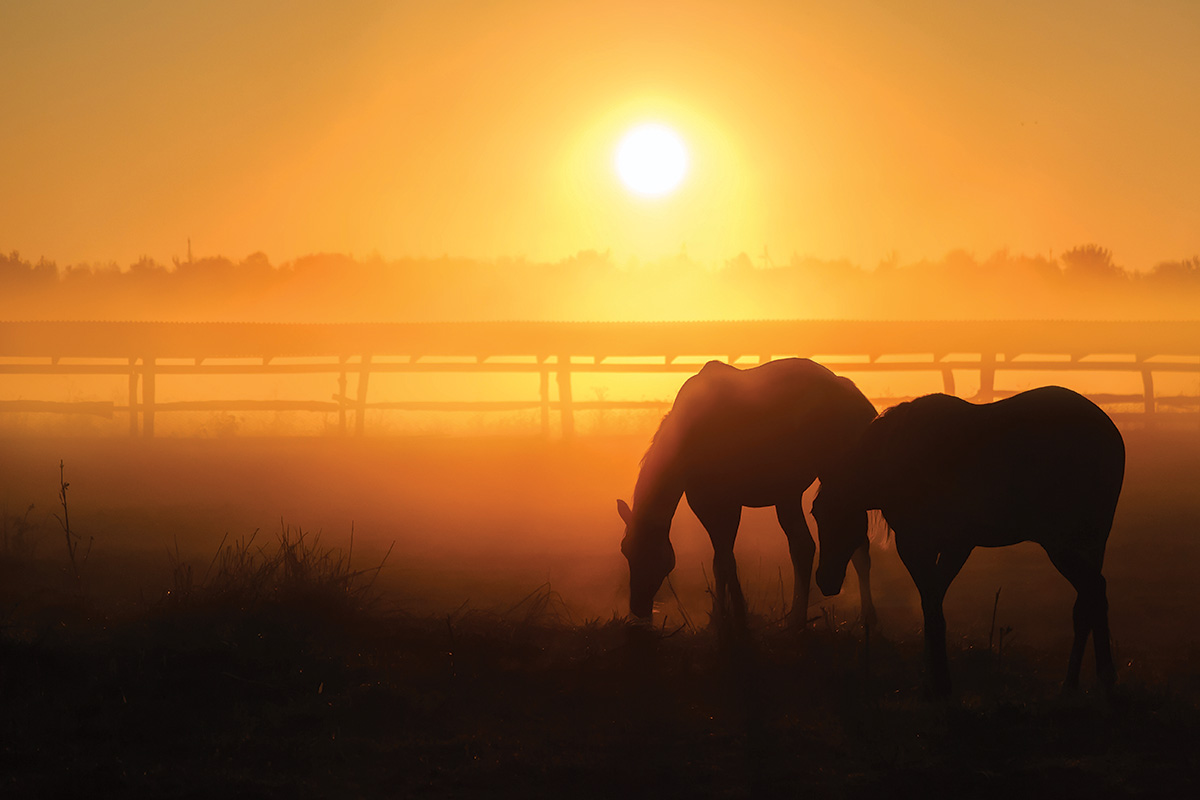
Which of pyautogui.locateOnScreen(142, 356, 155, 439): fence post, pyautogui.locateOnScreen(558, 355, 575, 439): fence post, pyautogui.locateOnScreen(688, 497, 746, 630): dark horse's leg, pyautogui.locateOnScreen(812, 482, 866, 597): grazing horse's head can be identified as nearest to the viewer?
pyautogui.locateOnScreen(812, 482, 866, 597): grazing horse's head

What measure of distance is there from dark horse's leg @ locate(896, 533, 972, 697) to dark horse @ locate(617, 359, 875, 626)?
1.29 meters

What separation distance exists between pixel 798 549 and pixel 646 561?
50.9 inches

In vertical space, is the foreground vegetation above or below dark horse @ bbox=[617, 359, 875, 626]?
below

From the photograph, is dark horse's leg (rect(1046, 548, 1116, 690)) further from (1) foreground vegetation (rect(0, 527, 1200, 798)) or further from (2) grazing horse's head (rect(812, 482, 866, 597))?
(2) grazing horse's head (rect(812, 482, 866, 597))

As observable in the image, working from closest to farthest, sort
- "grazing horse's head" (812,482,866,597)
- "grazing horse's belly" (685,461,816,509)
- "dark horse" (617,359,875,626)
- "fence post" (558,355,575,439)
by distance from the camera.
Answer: "grazing horse's head" (812,482,866,597), "dark horse" (617,359,875,626), "grazing horse's belly" (685,461,816,509), "fence post" (558,355,575,439)

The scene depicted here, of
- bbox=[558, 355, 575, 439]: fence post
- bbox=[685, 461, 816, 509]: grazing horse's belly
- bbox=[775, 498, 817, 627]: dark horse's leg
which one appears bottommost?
bbox=[775, 498, 817, 627]: dark horse's leg

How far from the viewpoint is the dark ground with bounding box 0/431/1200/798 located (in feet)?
14.4

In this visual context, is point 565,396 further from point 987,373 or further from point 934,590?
point 934,590

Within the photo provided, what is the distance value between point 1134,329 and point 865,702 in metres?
18.8

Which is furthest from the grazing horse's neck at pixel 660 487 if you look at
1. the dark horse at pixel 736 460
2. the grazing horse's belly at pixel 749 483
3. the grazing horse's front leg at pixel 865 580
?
the grazing horse's front leg at pixel 865 580

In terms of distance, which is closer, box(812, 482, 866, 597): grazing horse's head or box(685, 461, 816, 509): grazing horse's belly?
box(812, 482, 866, 597): grazing horse's head

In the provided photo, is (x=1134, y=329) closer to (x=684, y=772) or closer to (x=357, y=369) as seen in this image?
(x=357, y=369)

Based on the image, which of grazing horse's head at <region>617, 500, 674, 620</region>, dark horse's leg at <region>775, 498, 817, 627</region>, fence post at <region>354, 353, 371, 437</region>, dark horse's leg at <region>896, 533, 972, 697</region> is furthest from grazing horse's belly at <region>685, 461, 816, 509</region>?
fence post at <region>354, 353, 371, 437</region>

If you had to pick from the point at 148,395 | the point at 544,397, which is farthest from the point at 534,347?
the point at 148,395
